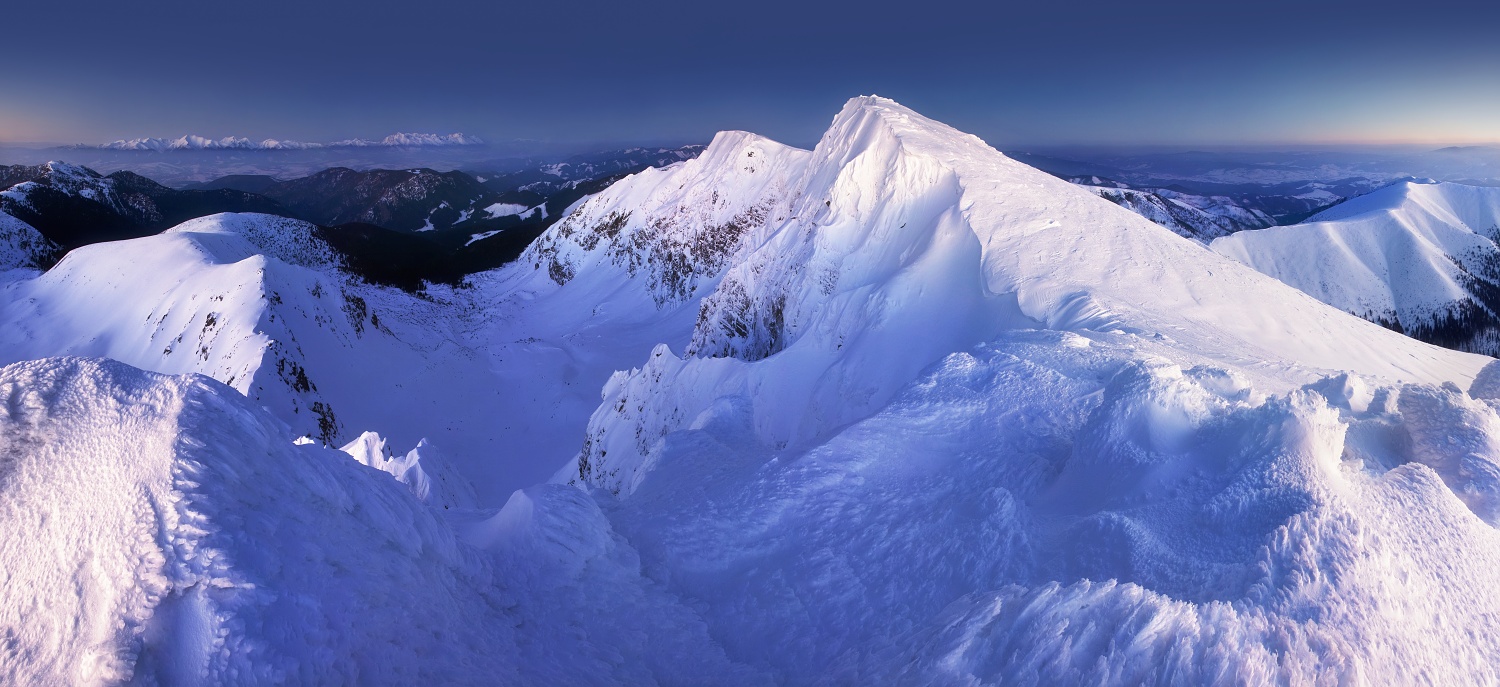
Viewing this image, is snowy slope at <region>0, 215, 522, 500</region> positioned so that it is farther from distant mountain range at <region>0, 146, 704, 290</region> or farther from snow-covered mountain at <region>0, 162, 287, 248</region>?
snow-covered mountain at <region>0, 162, 287, 248</region>

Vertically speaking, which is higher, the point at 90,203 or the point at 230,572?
the point at 90,203

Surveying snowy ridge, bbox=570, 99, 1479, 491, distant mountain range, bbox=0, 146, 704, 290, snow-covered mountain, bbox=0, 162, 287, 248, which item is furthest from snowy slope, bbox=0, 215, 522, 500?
snow-covered mountain, bbox=0, 162, 287, 248

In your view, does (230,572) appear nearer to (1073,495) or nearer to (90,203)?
(1073,495)

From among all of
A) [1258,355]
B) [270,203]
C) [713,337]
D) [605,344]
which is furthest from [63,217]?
[1258,355]

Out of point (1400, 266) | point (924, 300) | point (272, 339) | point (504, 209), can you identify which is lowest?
point (1400, 266)

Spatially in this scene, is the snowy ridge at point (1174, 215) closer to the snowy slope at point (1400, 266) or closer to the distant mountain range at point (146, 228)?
the snowy slope at point (1400, 266)

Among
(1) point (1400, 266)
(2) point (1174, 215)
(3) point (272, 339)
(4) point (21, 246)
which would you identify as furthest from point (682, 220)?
(2) point (1174, 215)

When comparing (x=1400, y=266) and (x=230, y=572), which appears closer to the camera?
(x=230, y=572)

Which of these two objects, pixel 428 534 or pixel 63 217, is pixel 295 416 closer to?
pixel 428 534
